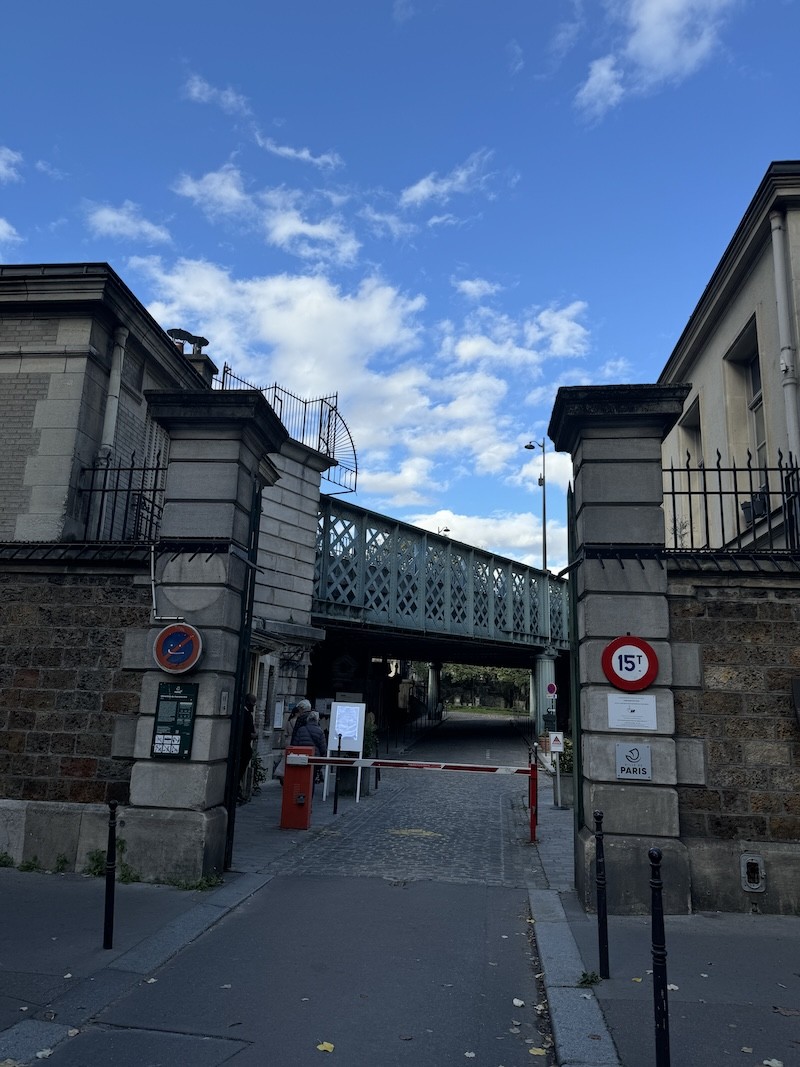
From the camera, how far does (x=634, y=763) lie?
7156 mm

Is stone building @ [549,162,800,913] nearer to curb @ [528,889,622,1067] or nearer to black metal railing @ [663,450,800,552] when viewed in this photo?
black metal railing @ [663,450,800,552]

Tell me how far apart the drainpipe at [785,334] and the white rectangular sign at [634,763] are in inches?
209

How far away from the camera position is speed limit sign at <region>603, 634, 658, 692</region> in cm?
726

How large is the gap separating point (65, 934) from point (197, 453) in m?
4.62

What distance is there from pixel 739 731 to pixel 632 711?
1.03 meters

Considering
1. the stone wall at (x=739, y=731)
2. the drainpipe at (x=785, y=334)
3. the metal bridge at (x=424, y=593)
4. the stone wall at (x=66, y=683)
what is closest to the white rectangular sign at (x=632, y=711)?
the stone wall at (x=739, y=731)

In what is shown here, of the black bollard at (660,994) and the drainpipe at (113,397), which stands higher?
the drainpipe at (113,397)

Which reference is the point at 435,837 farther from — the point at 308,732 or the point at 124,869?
Answer: the point at 124,869

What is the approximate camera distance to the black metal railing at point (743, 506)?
24.9 ft

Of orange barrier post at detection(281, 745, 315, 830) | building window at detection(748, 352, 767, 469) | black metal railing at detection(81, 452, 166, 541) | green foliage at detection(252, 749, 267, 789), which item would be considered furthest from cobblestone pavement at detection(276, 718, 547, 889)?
building window at detection(748, 352, 767, 469)

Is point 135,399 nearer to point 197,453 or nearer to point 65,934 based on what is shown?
point 197,453

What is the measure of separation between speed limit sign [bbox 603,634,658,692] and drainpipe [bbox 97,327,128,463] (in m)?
6.93

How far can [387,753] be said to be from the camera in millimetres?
25391

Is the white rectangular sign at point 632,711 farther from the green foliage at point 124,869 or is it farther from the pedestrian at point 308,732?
the pedestrian at point 308,732
